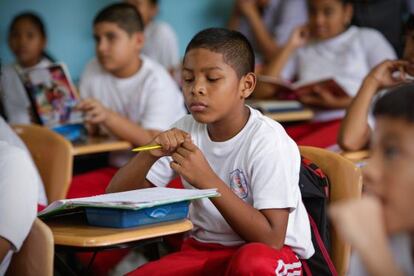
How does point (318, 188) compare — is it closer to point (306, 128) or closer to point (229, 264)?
point (229, 264)

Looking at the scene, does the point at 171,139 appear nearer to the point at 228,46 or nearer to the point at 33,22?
the point at 228,46

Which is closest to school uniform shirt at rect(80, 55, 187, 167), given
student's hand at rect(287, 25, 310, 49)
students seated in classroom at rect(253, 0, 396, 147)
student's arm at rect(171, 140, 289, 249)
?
students seated in classroom at rect(253, 0, 396, 147)

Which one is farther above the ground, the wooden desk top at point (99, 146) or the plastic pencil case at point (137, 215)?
the plastic pencil case at point (137, 215)

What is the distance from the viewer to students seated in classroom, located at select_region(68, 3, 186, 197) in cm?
320

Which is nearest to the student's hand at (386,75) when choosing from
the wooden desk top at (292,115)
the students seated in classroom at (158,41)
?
the wooden desk top at (292,115)

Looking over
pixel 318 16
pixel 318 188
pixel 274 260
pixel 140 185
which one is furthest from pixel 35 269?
pixel 318 16

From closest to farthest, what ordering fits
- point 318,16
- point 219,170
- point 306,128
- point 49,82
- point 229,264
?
point 229,264, point 219,170, point 49,82, point 306,128, point 318,16

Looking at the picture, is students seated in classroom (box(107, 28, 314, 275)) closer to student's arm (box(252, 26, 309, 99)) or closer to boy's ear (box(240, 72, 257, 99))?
boy's ear (box(240, 72, 257, 99))

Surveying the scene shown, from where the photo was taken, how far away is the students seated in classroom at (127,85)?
320 cm

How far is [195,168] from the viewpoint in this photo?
1.80m

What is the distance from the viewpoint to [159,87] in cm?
329

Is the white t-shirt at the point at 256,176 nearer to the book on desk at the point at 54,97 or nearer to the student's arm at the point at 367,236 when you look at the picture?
the student's arm at the point at 367,236

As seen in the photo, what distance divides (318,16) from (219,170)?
1.98 m

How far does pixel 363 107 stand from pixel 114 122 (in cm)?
97
